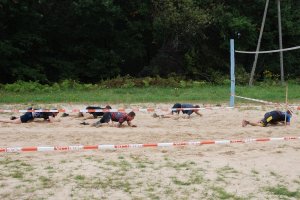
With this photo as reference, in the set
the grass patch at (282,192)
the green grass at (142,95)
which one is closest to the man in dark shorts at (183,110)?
the green grass at (142,95)

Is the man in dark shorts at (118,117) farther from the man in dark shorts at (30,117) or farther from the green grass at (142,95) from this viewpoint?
the green grass at (142,95)

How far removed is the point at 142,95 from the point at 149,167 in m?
11.1

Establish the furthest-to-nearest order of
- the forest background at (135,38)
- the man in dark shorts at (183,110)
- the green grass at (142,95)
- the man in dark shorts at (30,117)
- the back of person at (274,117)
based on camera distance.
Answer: the forest background at (135,38) < the green grass at (142,95) < the man in dark shorts at (183,110) < the man in dark shorts at (30,117) < the back of person at (274,117)

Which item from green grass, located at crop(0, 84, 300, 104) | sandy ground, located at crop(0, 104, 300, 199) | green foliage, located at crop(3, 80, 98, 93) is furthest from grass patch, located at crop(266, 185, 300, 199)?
green foliage, located at crop(3, 80, 98, 93)

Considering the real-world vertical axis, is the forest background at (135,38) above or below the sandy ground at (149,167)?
above

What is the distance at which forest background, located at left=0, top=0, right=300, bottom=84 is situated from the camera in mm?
23641

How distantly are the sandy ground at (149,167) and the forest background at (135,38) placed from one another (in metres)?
14.6

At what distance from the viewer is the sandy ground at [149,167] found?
18.8 feet

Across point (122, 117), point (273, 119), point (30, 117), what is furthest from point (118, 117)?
point (273, 119)

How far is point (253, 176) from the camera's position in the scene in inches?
256

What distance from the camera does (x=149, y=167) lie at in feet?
22.4

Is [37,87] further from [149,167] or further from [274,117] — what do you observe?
[149,167]

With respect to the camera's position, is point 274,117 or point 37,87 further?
point 37,87

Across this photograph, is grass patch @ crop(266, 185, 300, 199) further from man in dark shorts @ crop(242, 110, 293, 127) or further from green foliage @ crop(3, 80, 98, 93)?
green foliage @ crop(3, 80, 98, 93)
